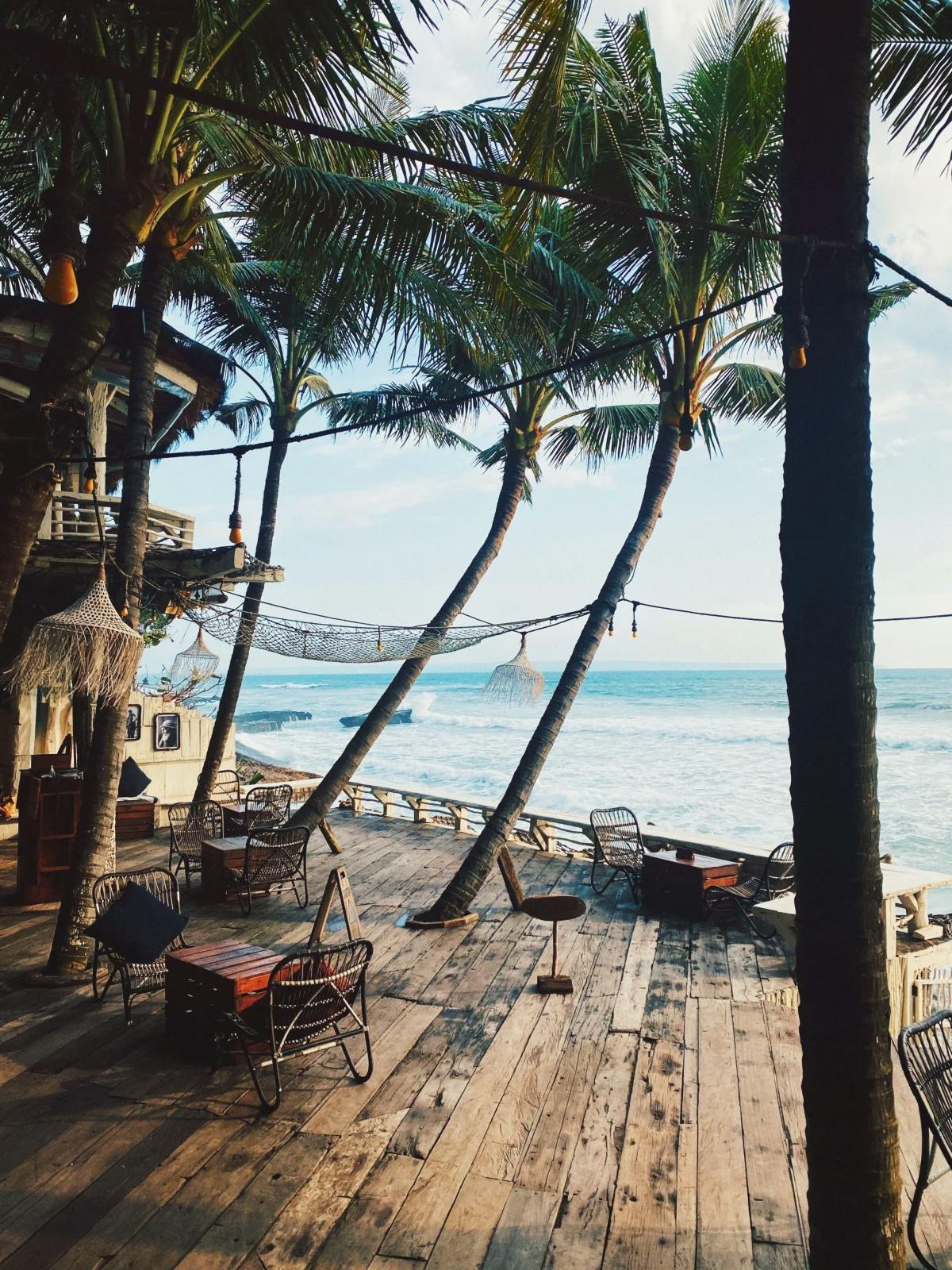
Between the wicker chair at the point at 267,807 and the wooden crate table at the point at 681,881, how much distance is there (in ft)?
13.4

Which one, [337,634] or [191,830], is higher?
[337,634]

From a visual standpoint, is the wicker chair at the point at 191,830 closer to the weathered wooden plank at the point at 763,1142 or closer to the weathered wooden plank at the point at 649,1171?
the weathered wooden plank at the point at 649,1171

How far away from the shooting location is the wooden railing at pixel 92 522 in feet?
33.3

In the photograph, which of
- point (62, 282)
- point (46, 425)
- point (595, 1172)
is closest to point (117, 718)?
point (46, 425)

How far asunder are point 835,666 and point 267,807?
9097 millimetres

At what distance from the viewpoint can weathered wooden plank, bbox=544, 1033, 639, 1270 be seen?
330 centimetres

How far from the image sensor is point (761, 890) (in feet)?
26.2

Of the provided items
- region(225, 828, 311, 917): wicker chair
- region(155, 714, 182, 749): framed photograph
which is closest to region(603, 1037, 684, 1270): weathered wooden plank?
region(225, 828, 311, 917): wicker chair

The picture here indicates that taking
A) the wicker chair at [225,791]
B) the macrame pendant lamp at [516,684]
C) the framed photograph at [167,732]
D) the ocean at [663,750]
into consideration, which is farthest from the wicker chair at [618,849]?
the framed photograph at [167,732]

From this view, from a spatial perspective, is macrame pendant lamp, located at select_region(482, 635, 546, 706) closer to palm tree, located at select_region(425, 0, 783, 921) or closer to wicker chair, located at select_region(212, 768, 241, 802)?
palm tree, located at select_region(425, 0, 783, 921)

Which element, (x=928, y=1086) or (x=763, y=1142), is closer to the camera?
(x=928, y=1086)

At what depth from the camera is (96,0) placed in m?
4.10

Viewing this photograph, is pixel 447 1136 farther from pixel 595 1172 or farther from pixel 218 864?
pixel 218 864

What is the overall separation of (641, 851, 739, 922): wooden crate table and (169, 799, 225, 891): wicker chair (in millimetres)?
4899
